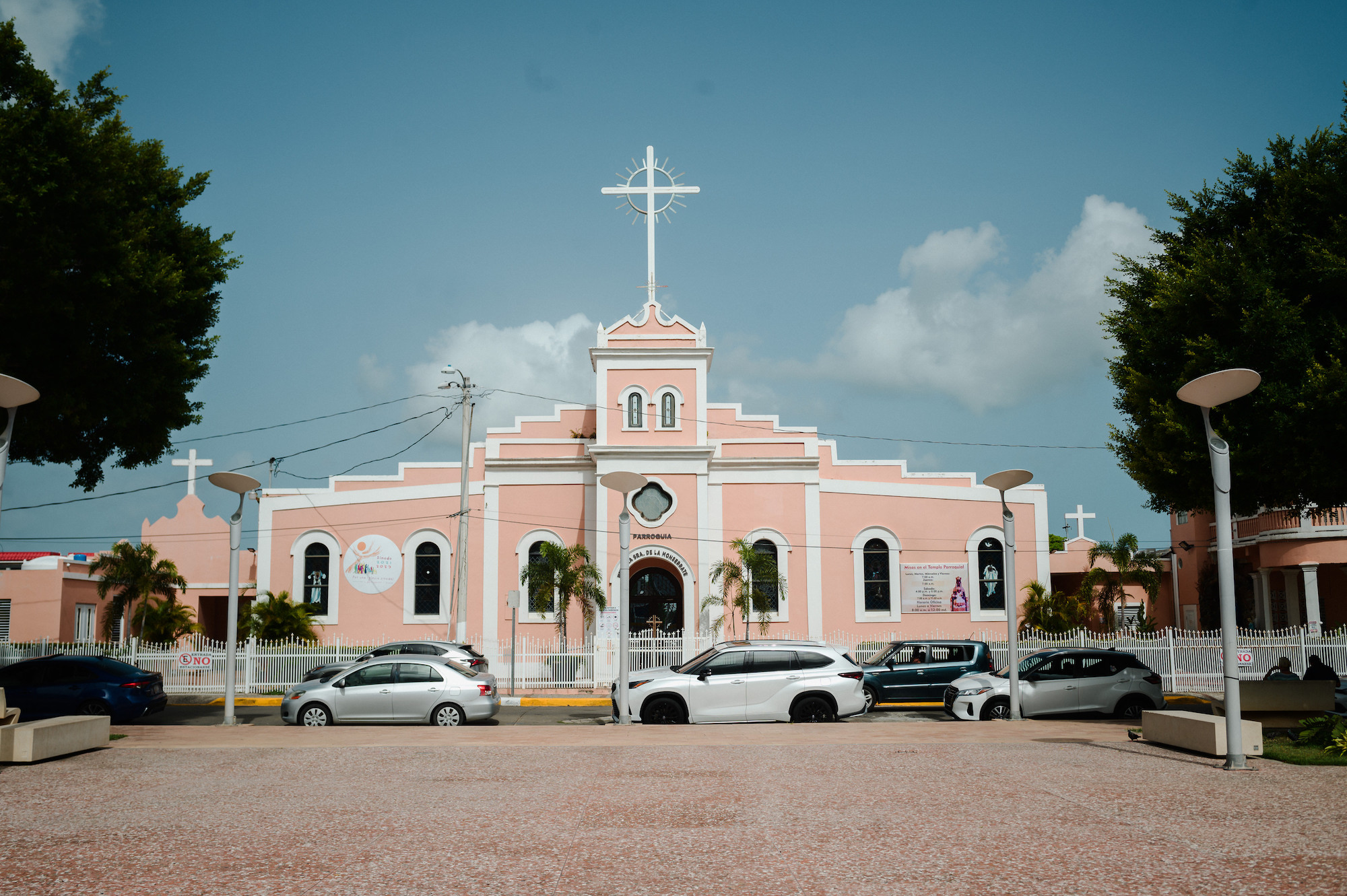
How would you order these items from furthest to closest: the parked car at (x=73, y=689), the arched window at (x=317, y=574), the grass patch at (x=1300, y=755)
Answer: the arched window at (x=317, y=574) → the parked car at (x=73, y=689) → the grass patch at (x=1300, y=755)

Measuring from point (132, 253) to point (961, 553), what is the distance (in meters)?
23.6

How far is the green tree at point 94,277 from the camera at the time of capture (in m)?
14.3

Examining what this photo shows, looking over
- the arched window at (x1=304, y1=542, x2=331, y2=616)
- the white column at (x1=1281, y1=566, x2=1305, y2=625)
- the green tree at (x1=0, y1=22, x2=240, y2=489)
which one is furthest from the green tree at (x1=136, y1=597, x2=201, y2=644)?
the white column at (x1=1281, y1=566, x2=1305, y2=625)

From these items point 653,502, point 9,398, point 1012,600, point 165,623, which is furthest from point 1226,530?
point 165,623

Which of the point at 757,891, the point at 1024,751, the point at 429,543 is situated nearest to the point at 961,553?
the point at 429,543

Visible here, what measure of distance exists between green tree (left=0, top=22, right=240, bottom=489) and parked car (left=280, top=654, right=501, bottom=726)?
210 inches

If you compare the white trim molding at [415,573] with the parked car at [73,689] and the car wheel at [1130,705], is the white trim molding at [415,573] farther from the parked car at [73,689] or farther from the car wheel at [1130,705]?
the car wheel at [1130,705]

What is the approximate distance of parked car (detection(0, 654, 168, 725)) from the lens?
Answer: 1831 cm

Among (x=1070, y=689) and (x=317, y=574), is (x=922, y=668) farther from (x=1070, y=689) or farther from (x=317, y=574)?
(x=317, y=574)

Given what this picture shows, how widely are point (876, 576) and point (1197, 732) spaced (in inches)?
762

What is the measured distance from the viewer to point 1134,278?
16.7m

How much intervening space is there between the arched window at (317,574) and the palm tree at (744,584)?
39.1 ft

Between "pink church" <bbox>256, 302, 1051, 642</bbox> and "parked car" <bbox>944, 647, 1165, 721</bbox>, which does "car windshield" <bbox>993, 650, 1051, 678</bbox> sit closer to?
"parked car" <bbox>944, 647, 1165, 721</bbox>

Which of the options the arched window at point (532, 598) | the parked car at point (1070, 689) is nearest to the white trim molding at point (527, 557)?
the arched window at point (532, 598)
